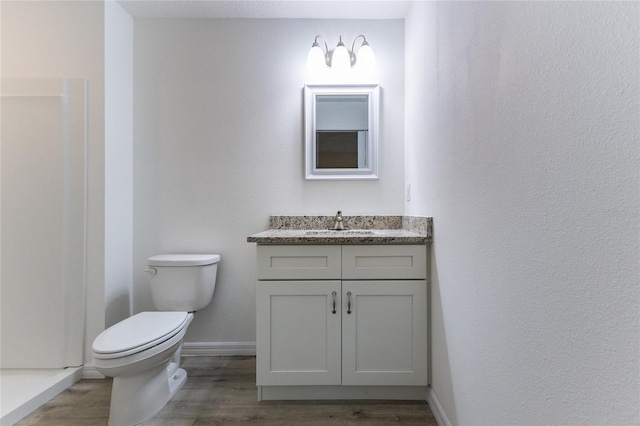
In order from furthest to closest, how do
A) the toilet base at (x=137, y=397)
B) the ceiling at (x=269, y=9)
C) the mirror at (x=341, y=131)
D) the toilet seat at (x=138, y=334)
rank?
the mirror at (x=341, y=131)
the ceiling at (x=269, y=9)
the toilet base at (x=137, y=397)
the toilet seat at (x=138, y=334)

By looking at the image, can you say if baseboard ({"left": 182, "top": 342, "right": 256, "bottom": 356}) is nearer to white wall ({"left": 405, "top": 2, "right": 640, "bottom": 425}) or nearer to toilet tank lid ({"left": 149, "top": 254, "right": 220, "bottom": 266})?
toilet tank lid ({"left": 149, "top": 254, "right": 220, "bottom": 266})

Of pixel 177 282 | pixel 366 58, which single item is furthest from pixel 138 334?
pixel 366 58

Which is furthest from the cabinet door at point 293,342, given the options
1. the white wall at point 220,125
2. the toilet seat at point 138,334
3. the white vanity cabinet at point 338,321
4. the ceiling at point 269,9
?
the ceiling at point 269,9

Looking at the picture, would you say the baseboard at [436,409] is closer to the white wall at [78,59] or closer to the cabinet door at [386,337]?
the cabinet door at [386,337]

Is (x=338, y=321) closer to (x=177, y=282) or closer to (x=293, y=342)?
(x=293, y=342)

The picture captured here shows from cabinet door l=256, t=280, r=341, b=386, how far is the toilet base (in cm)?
50

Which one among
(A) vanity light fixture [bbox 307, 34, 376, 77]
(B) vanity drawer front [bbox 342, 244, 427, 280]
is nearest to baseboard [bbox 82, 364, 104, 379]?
(B) vanity drawer front [bbox 342, 244, 427, 280]

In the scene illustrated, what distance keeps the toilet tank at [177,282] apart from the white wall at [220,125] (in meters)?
0.24

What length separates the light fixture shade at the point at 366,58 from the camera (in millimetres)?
2031

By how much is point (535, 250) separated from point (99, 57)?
7.91 feet

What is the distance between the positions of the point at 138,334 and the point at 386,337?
1176 millimetres

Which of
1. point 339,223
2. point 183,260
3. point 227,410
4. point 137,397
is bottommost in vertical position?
point 227,410

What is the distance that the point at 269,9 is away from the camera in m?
2.04

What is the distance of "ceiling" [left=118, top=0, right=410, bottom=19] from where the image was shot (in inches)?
77.7
